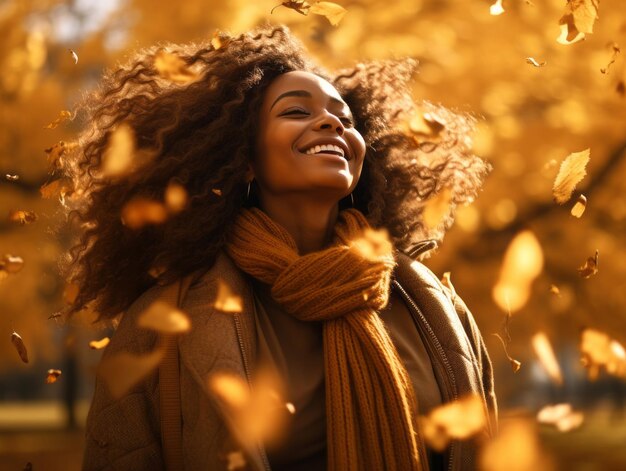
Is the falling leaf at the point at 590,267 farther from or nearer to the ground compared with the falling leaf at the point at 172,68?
nearer to the ground

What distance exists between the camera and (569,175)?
2934mm

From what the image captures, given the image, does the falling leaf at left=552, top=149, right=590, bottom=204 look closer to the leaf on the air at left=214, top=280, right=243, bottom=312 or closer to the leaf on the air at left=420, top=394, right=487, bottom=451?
the leaf on the air at left=420, top=394, right=487, bottom=451

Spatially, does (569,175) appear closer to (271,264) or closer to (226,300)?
(271,264)

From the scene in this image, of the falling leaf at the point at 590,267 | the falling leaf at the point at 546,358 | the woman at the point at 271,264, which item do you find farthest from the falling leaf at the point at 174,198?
the falling leaf at the point at 590,267

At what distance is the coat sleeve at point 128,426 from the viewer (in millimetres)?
2361

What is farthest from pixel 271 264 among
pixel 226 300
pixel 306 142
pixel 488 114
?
pixel 488 114

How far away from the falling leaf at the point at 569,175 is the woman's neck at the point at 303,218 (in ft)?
2.64

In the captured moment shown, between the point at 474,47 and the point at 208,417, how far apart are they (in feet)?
18.9

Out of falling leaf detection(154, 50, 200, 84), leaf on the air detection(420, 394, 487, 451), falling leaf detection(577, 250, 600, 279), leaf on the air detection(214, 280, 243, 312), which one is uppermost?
falling leaf detection(154, 50, 200, 84)

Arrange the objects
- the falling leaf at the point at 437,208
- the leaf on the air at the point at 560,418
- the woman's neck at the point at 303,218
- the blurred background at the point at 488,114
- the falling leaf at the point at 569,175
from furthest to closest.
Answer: the blurred background at the point at 488,114 < the falling leaf at the point at 437,208 < the falling leaf at the point at 569,175 < the woman's neck at the point at 303,218 < the leaf on the air at the point at 560,418

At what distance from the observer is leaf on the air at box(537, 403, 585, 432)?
2449 mm

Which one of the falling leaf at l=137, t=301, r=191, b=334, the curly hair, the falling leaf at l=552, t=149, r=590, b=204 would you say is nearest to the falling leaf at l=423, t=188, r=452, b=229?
the curly hair

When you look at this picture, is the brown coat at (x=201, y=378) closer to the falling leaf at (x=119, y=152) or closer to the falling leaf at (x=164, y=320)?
the falling leaf at (x=164, y=320)

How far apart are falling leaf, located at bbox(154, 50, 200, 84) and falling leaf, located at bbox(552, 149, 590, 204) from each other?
4.32 feet
